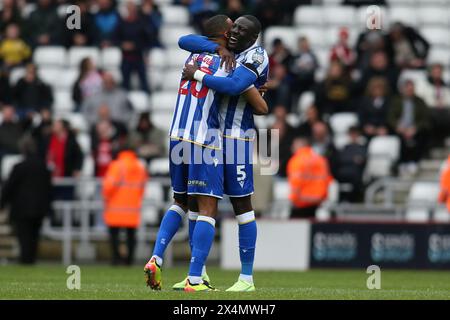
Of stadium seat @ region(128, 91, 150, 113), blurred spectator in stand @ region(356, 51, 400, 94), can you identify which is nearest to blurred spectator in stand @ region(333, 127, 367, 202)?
blurred spectator in stand @ region(356, 51, 400, 94)

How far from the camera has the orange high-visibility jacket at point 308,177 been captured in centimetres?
2069

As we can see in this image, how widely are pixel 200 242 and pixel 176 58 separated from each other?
1360 cm

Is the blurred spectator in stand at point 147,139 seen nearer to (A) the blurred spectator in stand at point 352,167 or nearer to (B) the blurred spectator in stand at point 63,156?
(B) the blurred spectator in stand at point 63,156

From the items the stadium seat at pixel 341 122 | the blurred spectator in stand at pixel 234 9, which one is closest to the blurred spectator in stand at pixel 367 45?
the stadium seat at pixel 341 122

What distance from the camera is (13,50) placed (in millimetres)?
24766

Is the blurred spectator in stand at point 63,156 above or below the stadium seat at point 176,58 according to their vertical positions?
below

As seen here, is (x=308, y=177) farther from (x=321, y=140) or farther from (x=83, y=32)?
(x=83, y=32)

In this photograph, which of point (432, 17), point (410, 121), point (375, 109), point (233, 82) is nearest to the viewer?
point (233, 82)

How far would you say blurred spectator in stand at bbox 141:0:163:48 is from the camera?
24.6m

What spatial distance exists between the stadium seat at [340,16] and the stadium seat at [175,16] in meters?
2.70

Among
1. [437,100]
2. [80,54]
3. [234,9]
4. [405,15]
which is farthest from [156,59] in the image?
[437,100]

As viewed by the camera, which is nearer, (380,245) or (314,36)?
(380,245)
